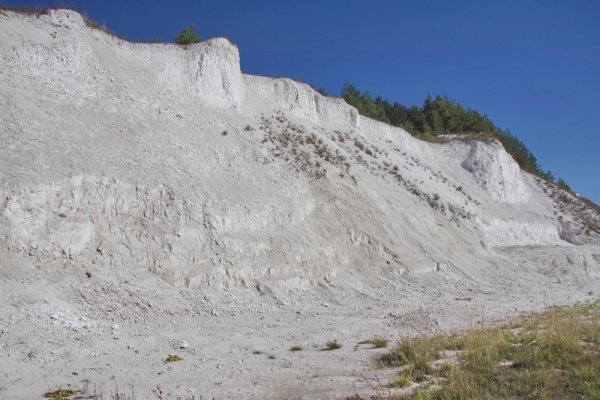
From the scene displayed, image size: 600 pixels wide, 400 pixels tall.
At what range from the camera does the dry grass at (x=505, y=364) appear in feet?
21.6

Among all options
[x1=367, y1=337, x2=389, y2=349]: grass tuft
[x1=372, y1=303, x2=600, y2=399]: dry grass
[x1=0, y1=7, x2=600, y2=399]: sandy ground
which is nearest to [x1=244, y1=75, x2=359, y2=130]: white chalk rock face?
[x1=0, y1=7, x2=600, y2=399]: sandy ground

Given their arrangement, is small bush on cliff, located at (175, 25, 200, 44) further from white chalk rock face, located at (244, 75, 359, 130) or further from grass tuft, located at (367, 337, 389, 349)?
grass tuft, located at (367, 337, 389, 349)

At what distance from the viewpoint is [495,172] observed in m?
39.2

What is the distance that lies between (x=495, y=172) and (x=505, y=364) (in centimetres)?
3480

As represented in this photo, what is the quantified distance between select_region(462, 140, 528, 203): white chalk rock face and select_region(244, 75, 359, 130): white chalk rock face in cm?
1415

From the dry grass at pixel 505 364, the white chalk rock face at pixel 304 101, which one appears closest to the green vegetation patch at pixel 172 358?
the dry grass at pixel 505 364

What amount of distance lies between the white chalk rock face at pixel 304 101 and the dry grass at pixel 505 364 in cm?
2210

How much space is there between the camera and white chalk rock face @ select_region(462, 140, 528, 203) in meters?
38.5

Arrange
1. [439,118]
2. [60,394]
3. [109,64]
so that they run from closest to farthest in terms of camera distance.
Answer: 1. [60,394]
2. [109,64]
3. [439,118]

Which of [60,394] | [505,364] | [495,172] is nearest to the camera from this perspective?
[60,394]

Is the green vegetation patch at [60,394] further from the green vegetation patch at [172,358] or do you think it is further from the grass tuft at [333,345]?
the grass tuft at [333,345]

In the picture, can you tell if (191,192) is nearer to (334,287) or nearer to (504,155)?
(334,287)

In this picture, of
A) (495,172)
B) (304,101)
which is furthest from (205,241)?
(495,172)

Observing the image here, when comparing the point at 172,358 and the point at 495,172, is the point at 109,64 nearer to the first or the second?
the point at 172,358
